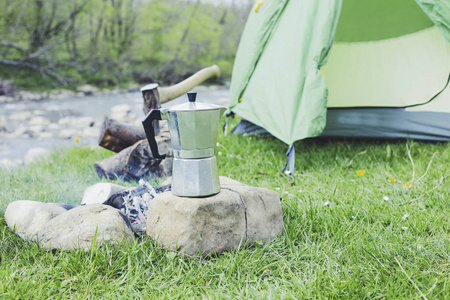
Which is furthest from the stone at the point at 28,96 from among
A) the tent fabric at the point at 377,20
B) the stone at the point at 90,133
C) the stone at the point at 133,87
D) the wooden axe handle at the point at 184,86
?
the tent fabric at the point at 377,20

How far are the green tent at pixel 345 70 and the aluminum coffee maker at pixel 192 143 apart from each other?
1.18m

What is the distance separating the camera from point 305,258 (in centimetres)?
165

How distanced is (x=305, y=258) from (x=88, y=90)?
16.4 meters

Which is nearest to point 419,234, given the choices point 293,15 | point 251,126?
point 293,15

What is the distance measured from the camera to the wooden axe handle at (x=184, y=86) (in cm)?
298

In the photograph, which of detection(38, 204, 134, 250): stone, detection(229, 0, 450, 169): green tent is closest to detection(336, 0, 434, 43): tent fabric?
detection(229, 0, 450, 169): green tent

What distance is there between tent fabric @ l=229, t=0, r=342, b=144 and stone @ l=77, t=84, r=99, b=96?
14.1 m

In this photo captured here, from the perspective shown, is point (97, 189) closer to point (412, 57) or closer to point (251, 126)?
point (251, 126)

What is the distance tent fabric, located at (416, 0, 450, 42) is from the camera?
2684 mm

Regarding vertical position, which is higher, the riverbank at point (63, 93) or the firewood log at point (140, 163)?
the firewood log at point (140, 163)

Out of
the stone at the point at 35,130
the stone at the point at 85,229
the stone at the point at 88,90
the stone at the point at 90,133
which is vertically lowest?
the stone at the point at 88,90

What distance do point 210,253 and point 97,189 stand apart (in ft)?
3.13

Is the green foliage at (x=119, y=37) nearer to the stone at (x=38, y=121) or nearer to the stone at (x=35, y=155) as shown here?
the stone at (x=38, y=121)

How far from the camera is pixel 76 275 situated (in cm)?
147
